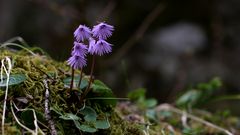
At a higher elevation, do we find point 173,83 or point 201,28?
point 201,28

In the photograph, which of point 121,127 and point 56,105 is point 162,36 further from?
point 56,105

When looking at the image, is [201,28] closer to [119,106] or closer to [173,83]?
[173,83]

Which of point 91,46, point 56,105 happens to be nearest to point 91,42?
point 91,46

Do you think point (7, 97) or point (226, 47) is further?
point (226, 47)

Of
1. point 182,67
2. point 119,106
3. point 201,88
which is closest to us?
point 119,106

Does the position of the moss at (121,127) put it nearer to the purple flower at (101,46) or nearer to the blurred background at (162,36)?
the purple flower at (101,46)

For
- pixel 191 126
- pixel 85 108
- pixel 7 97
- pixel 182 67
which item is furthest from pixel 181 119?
pixel 182 67

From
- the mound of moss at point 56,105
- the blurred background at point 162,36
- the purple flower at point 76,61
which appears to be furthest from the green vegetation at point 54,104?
the blurred background at point 162,36

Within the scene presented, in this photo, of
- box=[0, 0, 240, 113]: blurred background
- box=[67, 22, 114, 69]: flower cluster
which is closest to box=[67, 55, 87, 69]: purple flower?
box=[67, 22, 114, 69]: flower cluster
